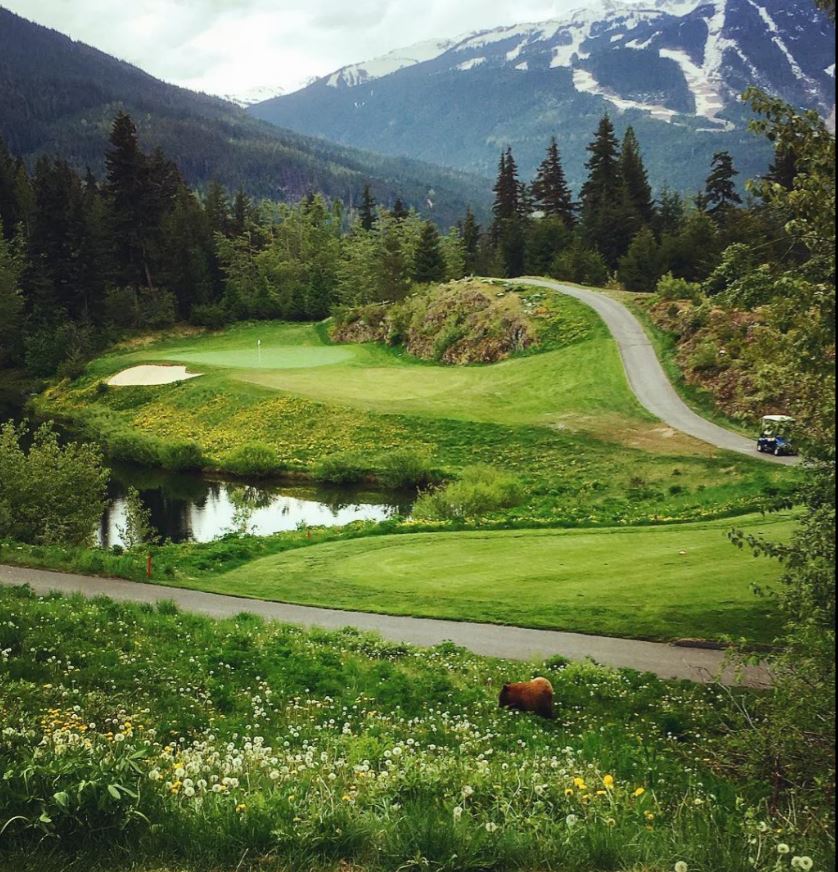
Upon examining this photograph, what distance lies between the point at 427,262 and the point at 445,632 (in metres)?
67.0

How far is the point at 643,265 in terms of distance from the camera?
243 ft

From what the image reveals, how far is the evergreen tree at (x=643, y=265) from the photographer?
240 ft

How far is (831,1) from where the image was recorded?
26.0 feet

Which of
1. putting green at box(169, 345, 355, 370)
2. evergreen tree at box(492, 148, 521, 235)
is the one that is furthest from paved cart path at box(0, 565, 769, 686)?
evergreen tree at box(492, 148, 521, 235)

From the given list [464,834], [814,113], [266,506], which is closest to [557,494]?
[266,506]

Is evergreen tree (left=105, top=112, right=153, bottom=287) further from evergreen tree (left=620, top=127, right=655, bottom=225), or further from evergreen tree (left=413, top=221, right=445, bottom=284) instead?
evergreen tree (left=620, top=127, right=655, bottom=225)

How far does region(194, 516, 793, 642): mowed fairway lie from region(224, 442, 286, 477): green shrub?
17866mm

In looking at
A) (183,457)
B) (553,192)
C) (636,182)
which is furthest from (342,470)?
(553,192)

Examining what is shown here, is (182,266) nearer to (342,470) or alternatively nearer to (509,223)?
(509,223)

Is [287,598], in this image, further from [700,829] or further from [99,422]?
[99,422]

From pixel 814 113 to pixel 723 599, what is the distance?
12.8m

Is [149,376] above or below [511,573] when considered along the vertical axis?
above

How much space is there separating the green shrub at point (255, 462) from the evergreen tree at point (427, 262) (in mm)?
40429

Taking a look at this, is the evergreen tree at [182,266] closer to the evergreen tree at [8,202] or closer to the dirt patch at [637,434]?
the evergreen tree at [8,202]
